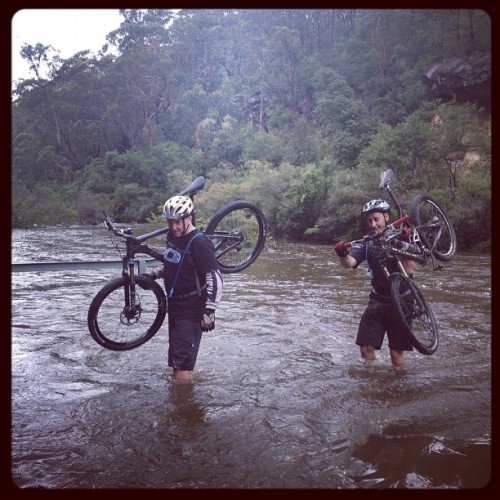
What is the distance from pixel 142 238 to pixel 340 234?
44.8 feet

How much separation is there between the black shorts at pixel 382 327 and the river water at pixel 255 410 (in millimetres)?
354

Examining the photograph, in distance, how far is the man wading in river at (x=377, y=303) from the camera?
14.8 ft

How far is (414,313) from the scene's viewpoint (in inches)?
183

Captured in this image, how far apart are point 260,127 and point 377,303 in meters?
19.5

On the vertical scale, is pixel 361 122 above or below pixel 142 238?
above

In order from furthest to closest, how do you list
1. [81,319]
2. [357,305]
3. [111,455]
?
1. [357,305]
2. [81,319]
3. [111,455]

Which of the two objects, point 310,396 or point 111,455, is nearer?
point 111,455

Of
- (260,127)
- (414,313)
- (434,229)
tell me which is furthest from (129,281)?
(260,127)

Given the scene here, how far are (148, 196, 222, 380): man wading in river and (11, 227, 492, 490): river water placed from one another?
51cm

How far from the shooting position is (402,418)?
363cm
